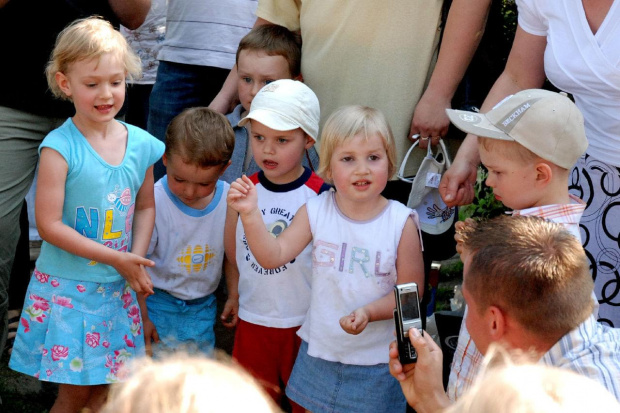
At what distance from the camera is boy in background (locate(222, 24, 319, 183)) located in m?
3.42

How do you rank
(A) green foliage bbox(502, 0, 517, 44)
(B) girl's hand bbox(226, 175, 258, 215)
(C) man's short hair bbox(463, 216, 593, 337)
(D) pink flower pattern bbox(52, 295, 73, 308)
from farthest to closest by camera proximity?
(A) green foliage bbox(502, 0, 517, 44)
(D) pink flower pattern bbox(52, 295, 73, 308)
(B) girl's hand bbox(226, 175, 258, 215)
(C) man's short hair bbox(463, 216, 593, 337)

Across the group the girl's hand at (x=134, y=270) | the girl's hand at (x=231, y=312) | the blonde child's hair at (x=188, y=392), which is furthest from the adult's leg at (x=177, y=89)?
the blonde child's hair at (x=188, y=392)

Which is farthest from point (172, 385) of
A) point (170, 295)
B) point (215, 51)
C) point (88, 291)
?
point (215, 51)

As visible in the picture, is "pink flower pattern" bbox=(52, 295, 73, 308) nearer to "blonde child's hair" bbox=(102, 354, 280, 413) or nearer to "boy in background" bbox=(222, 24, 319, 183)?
"boy in background" bbox=(222, 24, 319, 183)

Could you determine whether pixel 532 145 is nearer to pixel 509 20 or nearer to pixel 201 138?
pixel 201 138

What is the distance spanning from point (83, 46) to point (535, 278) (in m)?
1.87

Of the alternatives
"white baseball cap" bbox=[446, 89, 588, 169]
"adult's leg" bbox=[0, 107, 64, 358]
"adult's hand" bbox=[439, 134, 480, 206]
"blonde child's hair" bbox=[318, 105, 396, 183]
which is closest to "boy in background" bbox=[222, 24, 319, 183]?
"blonde child's hair" bbox=[318, 105, 396, 183]

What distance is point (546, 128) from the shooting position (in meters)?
2.51

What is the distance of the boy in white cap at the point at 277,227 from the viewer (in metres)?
3.10

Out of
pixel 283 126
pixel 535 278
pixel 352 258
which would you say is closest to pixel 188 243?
pixel 283 126

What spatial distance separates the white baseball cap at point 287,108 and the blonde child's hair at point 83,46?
21.7 inches

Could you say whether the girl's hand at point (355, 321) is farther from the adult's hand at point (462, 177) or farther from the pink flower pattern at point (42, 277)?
the pink flower pattern at point (42, 277)

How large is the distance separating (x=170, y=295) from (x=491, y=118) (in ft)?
5.20

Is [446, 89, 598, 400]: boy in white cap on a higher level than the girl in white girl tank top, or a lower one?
higher
